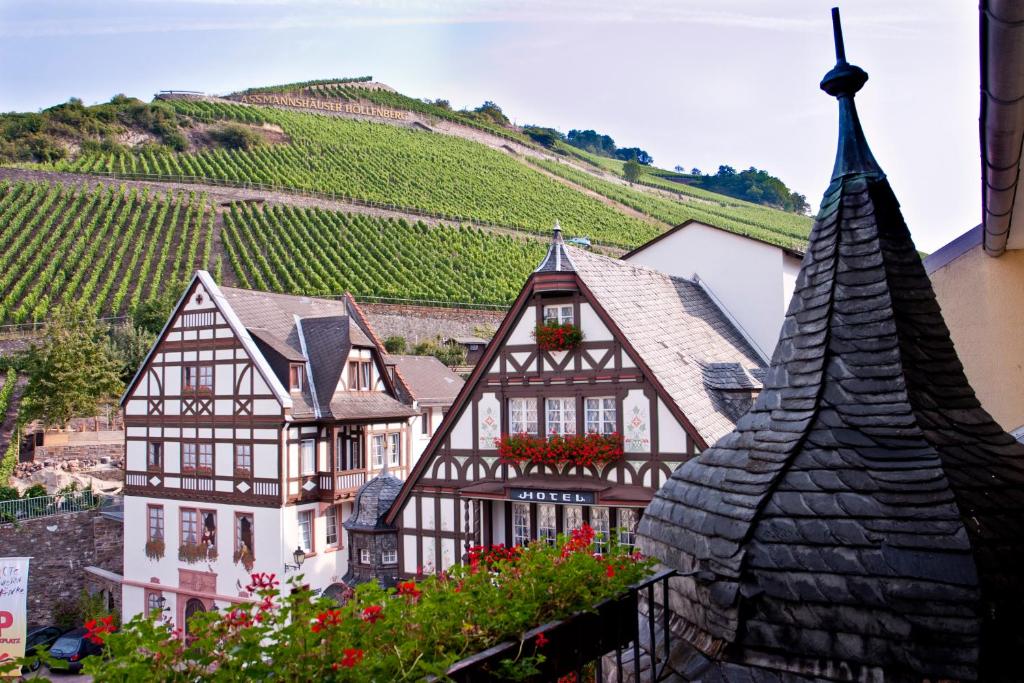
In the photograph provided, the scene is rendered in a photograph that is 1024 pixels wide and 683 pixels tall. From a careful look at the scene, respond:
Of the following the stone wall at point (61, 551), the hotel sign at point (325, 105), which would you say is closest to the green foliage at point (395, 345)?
the stone wall at point (61, 551)

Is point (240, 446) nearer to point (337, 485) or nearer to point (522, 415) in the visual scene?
point (337, 485)

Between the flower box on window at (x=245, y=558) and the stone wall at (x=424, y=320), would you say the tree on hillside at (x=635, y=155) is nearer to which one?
Result: the stone wall at (x=424, y=320)

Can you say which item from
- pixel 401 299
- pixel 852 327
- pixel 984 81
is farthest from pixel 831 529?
pixel 401 299

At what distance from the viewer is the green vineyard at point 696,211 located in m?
91.2

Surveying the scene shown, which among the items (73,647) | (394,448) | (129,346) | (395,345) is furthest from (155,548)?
(395,345)

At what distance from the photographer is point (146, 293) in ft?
146

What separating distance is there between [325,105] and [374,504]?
11321 cm

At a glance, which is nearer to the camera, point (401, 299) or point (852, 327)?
point (852, 327)

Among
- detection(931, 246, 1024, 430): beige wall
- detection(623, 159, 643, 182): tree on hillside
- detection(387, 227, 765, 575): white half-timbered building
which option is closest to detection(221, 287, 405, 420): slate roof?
detection(387, 227, 765, 575): white half-timbered building

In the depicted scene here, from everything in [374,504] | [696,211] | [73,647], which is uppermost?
[696,211]

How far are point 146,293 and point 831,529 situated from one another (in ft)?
152

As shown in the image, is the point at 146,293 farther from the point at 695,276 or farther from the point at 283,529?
the point at 695,276

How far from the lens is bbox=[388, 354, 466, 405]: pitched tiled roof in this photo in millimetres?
27422

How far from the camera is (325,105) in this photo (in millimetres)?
120625
